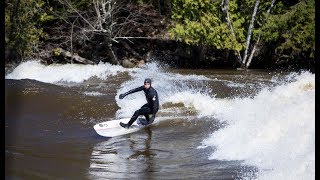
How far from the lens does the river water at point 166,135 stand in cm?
747

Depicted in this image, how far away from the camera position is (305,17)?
776 inches

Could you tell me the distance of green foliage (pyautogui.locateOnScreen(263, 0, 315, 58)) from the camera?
1962 centimetres

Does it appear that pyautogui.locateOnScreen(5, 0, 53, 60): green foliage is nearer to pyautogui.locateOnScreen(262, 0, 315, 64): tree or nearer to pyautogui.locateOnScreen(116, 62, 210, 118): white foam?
pyautogui.locateOnScreen(116, 62, 210, 118): white foam

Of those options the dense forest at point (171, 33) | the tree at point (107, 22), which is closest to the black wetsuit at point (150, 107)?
the dense forest at point (171, 33)

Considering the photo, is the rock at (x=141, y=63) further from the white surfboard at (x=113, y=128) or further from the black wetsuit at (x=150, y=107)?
the white surfboard at (x=113, y=128)

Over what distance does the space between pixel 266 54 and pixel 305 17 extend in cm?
551

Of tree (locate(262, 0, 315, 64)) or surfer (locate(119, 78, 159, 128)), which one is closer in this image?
surfer (locate(119, 78, 159, 128))

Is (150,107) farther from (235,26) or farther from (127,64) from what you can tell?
(127,64)

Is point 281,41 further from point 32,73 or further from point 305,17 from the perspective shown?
point 32,73

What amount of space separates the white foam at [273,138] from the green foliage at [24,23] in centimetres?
900

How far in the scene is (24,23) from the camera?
20047 mm

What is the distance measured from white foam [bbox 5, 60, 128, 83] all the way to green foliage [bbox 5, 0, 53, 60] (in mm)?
831

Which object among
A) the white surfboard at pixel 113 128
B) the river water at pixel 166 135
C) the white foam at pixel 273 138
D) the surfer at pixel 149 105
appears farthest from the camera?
the surfer at pixel 149 105

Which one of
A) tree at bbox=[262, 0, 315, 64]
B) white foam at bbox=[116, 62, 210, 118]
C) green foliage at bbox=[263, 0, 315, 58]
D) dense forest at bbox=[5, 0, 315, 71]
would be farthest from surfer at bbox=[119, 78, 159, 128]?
dense forest at bbox=[5, 0, 315, 71]
